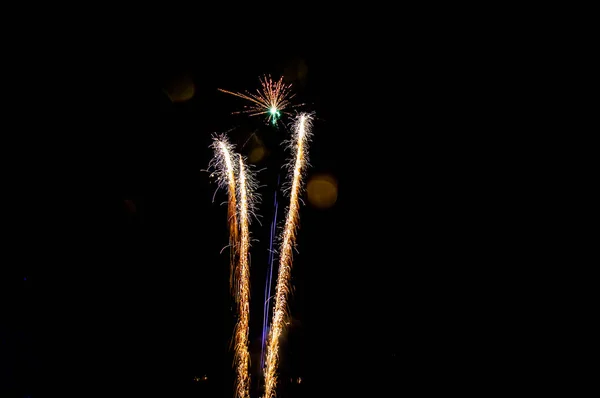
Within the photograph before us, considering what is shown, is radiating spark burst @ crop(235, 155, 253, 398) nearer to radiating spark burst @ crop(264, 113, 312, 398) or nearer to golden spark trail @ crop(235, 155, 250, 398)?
golden spark trail @ crop(235, 155, 250, 398)

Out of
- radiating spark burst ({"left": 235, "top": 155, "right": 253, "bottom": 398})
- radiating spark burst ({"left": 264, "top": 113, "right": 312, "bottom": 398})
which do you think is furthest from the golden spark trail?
radiating spark burst ({"left": 264, "top": 113, "right": 312, "bottom": 398})

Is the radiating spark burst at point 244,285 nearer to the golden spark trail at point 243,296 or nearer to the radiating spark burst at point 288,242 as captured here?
the golden spark trail at point 243,296

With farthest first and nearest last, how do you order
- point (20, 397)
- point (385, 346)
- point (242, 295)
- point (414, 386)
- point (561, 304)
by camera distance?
point (385, 346) < point (414, 386) < point (561, 304) < point (20, 397) < point (242, 295)

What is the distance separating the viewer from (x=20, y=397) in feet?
29.3

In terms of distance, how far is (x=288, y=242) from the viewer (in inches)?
271

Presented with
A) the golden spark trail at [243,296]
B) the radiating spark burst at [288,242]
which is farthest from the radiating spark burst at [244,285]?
the radiating spark burst at [288,242]

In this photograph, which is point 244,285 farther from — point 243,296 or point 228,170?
point 228,170

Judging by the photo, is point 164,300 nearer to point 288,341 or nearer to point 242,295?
point 288,341

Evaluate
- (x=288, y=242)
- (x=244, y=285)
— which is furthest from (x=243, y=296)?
(x=288, y=242)

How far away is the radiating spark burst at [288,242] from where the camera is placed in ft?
22.4

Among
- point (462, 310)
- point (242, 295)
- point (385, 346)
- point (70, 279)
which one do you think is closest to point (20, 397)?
point (70, 279)

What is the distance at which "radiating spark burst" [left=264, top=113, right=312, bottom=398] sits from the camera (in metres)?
6.82

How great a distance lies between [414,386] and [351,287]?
298cm

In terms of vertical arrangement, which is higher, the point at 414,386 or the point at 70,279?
the point at 70,279
